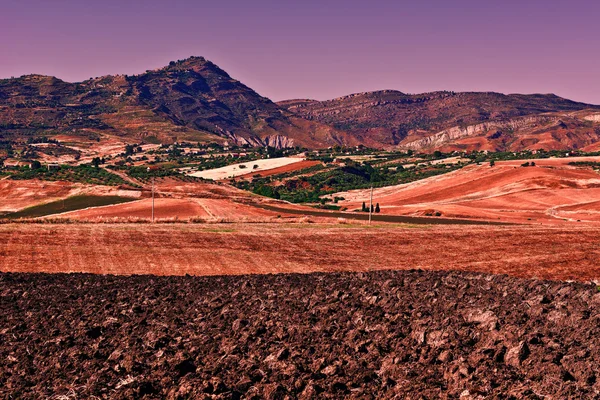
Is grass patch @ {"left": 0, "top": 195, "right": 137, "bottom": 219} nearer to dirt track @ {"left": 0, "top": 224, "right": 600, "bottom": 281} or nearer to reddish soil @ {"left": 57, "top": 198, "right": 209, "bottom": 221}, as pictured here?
reddish soil @ {"left": 57, "top": 198, "right": 209, "bottom": 221}

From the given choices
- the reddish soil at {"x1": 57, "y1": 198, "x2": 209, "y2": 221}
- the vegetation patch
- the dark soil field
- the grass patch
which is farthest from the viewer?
the vegetation patch

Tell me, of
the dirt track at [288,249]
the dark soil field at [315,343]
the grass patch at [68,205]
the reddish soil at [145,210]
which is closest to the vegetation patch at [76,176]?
the grass patch at [68,205]

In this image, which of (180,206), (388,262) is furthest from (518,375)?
(180,206)

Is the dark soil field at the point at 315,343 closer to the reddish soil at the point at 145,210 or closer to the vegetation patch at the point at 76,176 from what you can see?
the reddish soil at the point at 145,210

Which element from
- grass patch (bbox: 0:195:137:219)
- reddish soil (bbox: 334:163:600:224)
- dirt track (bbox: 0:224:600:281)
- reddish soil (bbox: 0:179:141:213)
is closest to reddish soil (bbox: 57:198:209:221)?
grass patch (bbox: 0:195:137:219)

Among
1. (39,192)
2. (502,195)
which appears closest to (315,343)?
(39,192)

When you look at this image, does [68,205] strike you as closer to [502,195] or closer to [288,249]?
[288,249]
